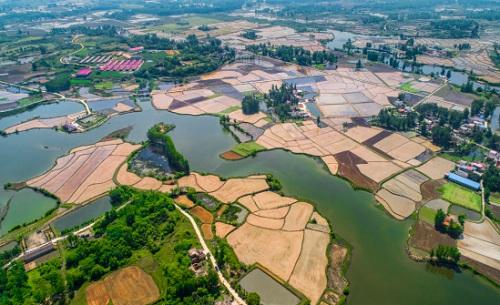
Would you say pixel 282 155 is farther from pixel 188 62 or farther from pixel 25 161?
pixel 188 62

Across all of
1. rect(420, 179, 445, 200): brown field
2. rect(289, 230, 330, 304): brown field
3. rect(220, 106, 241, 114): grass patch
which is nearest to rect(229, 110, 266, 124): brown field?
rect(220, 106, 241, 114): grass patch

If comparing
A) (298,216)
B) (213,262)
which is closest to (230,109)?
(298,216)

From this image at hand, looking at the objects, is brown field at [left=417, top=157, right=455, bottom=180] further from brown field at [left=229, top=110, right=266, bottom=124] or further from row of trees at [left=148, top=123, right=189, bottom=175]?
row of trees at [left=148, top=123, right=189, bottom=175]

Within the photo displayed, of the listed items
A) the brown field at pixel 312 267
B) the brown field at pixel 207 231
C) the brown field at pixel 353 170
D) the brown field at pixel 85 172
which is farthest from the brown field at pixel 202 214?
the brown field at pixel 353 170

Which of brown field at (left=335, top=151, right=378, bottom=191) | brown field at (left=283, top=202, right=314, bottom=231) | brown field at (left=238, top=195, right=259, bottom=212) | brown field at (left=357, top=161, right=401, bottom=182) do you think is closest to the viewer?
brown field at (left=283, top=202, right=314, bottom=231)

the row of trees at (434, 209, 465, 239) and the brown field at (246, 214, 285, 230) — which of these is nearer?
the row of trees at (434, 209, 465, 239)

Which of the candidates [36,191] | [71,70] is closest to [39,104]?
[71,70]
